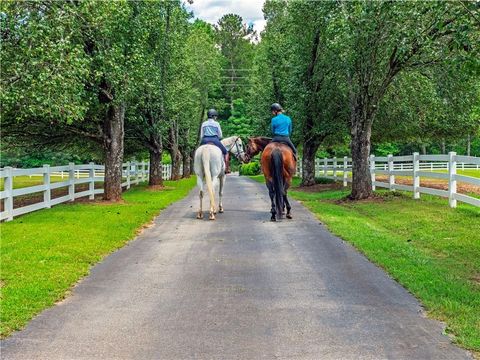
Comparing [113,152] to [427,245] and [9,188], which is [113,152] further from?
[427,245]

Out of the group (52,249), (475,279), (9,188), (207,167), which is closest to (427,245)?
(475,279)

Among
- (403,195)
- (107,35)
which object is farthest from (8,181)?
(403,195)

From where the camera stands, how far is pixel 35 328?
5242 millimetres

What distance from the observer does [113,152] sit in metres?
18.4

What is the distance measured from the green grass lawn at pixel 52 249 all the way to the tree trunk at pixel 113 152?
8.88ft

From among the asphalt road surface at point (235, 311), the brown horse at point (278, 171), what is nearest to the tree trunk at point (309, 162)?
the brown horse at point (278, 171)

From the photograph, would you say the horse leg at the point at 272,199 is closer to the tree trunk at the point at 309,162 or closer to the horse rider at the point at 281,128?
the horse rider at the point at 281,128

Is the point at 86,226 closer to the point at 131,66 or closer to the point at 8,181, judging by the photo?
the point at 8,181

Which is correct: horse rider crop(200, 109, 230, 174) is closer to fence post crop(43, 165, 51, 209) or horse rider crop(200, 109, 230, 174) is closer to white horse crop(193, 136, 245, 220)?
white horse crop(193, 136, 245, 220)

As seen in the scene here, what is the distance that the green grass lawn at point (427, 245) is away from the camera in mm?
5844

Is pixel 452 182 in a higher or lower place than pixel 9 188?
higher

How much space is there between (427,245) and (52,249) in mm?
6689

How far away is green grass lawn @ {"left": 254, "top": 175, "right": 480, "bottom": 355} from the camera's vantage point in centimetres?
584

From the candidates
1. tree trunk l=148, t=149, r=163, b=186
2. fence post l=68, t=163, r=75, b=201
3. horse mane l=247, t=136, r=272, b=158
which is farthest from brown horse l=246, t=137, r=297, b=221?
tree trunk l=148, t=149, r=163, b=186
